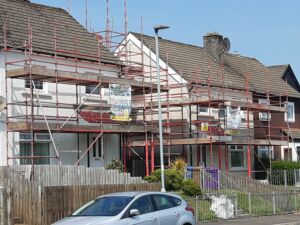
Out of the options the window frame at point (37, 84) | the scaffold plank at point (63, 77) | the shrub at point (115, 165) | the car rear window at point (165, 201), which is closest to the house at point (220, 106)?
the shrub at point (115, 165)

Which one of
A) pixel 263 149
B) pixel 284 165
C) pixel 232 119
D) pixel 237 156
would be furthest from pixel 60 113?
pixel 263 149

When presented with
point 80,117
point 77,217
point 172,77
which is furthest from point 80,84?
point 77,217

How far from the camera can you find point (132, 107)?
2942 cm

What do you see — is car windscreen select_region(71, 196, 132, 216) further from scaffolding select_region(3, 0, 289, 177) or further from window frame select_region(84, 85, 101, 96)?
window frame select_region(84, 85, 101, 96)

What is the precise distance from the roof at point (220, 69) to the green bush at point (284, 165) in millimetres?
4746

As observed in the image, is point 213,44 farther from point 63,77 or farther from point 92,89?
point 63,77

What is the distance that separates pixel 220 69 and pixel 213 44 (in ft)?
10.2

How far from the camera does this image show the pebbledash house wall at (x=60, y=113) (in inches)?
958

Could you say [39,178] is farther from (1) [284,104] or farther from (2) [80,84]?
(1) [284,104]

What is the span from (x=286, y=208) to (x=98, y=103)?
30.9ft

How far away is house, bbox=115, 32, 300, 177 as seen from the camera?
32500mm

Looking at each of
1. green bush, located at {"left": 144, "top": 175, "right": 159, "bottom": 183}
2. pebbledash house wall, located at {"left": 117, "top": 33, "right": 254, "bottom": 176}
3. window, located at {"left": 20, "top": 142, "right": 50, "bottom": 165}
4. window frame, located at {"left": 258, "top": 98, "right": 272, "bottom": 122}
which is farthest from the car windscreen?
window frame, located at {"left": 258, "top": 98, "right": 272, "bottom": 122}

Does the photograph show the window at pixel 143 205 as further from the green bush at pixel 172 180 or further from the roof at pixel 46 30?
the roof at pixel 46 30

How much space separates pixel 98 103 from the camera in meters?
28.3
